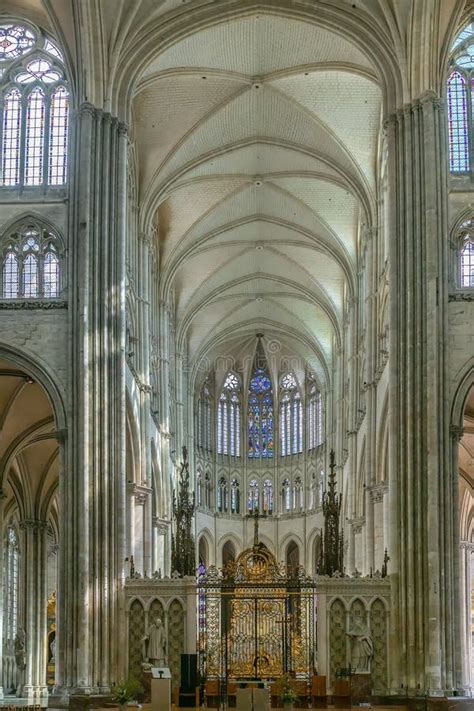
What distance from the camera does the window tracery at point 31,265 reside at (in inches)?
1471

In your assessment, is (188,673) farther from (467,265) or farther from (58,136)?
(58,136)

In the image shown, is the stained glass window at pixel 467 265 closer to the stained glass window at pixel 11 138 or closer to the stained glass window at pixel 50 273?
the stained glass window at pixel 50 273

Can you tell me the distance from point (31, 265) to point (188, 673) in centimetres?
1279

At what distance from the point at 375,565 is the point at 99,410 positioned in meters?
14.9

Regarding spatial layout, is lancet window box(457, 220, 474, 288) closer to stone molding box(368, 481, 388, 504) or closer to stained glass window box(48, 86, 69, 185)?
stone molding box(368, 481, 388, 504)

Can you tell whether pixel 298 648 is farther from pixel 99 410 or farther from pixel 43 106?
pixel 43 106

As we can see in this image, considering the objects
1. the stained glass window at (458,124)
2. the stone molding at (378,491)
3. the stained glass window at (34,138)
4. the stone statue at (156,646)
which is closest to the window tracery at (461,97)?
the stained glass window at (458,124)

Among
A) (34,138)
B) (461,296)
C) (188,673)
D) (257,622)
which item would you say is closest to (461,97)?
(461,296)

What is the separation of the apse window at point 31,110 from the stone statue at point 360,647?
15.7m

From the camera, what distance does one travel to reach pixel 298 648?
121 ft

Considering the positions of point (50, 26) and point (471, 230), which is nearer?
point (471, 230)

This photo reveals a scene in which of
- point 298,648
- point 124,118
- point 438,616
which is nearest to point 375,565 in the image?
point 298,648

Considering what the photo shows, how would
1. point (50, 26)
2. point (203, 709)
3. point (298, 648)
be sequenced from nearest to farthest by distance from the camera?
point (203, 709) < point (298, 648) < point (50, 26)

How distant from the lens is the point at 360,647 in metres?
34.7
